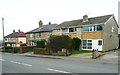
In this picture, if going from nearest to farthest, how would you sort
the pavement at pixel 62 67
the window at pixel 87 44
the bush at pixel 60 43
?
the pavement at pixel 62 67 < the bush at pixel 60 43 < the window at pixel 87 44

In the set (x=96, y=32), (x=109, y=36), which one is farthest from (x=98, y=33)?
(x=109, y=36)

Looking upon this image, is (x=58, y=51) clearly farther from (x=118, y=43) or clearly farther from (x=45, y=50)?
(x=118, y=43)

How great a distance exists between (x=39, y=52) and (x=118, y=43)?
19873 millimetres

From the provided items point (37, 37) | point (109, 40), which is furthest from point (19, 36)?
point (109, 40)

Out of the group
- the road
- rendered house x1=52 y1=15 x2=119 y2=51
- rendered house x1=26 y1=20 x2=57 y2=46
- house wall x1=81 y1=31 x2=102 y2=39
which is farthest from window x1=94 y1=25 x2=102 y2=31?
rendered house x1=26 y1=20 x2=57 y2=46

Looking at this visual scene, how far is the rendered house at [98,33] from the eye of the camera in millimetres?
22009

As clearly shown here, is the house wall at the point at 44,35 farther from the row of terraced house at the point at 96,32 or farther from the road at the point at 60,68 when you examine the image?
the road at the point at 60,68

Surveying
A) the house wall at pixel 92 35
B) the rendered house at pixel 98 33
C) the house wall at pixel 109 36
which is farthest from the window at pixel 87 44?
the house wall at pixel 109 36

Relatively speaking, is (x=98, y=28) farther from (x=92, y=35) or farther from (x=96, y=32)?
(x=92, y=35)

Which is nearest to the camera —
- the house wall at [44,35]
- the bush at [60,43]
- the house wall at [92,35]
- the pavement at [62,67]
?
the pavement at [62,67]

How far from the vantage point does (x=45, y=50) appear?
21406 millimetres

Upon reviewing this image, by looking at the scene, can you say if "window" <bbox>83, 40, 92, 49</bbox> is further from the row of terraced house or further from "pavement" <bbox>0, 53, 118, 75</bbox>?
"pavement" <bbox>0, 53, 118, 75</bbox>

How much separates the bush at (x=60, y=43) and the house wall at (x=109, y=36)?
778 centimetres

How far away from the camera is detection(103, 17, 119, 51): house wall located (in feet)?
73.0
